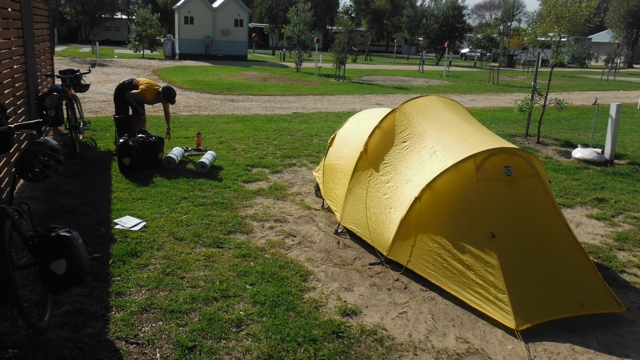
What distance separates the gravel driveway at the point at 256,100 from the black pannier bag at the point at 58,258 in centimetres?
1039

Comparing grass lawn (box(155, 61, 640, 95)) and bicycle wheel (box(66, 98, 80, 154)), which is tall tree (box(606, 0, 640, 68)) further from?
bicycle wheel (box(66, 98, 80, 154))

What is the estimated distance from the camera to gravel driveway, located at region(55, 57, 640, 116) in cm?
1512

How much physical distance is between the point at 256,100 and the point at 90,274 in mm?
13355

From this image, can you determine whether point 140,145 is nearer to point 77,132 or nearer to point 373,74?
point 77,132

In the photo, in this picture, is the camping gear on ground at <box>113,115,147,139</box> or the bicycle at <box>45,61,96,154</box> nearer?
the camping gear on ground at <box>113,115,147,139</box>

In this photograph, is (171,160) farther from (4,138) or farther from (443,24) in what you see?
(443,24)

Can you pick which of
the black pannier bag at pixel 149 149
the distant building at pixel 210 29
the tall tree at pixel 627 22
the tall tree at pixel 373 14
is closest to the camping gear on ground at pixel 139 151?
the black pannier bag at pixel 149 149

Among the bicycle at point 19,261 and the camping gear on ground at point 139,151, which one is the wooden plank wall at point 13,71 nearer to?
the camping gear on ground at point 139,151

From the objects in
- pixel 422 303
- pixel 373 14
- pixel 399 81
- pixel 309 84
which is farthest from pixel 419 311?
pixel 373 14

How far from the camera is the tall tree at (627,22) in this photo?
190 feet

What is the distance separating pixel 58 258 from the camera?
3.86 m

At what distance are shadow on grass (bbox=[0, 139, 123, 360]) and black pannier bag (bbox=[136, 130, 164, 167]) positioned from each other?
25.3 inches

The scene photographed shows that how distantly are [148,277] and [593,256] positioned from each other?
531 centimetres

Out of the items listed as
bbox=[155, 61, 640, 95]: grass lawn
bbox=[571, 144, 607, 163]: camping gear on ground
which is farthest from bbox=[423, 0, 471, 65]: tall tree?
bbox=[571, 144, 607, 163]: camping gear on ground
